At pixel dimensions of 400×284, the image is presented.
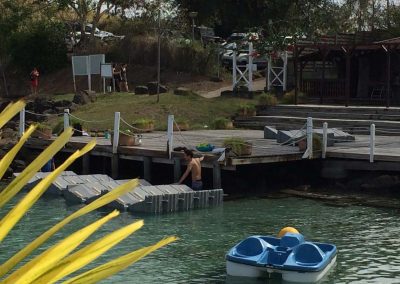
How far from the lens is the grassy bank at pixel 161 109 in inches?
1117

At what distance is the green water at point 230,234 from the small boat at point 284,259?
0.20 meters

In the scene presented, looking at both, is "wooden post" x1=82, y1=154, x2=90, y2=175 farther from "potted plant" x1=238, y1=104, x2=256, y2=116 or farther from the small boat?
the small boat

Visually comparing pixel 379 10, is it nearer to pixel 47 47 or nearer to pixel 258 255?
pixel 47 47

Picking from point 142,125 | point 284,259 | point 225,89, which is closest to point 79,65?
point 225,89

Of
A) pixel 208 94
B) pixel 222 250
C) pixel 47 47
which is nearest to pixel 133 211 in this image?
pixel 222 250

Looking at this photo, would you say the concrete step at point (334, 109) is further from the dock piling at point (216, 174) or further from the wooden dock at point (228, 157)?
the dock piling at point (216, 174)

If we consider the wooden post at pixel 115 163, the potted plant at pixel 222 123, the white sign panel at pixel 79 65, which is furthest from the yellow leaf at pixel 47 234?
the white sign panel at pixel 79 65

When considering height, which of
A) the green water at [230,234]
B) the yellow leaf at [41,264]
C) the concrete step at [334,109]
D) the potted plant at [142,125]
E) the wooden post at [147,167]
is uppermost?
the yellow leaf at [41,264]

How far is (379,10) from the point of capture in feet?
139

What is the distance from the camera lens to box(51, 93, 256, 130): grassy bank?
93.1 ft

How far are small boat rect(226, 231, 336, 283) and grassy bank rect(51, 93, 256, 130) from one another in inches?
630

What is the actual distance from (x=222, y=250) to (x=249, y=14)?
3313 centimetres

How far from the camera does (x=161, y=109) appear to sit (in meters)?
29.6

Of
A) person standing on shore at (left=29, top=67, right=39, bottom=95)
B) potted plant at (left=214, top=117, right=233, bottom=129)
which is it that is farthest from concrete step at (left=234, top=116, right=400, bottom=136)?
person standing on shore at (left=29, top=67, right=39, bottom=95)
